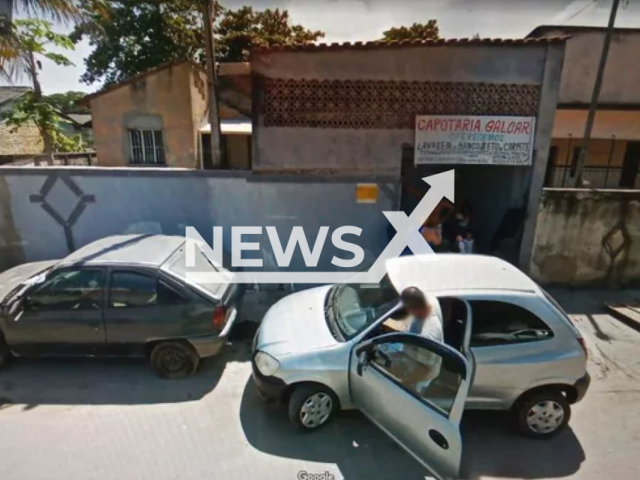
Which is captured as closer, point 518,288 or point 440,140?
point 518,288

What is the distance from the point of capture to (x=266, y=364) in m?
3.66

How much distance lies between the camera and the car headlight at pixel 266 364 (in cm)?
358

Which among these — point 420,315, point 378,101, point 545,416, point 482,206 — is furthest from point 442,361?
point 482,206

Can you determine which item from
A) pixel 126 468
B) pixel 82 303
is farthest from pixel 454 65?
pixel 126 468

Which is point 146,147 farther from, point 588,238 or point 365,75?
point 588,238

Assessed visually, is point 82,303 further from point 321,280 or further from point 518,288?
point 518,288

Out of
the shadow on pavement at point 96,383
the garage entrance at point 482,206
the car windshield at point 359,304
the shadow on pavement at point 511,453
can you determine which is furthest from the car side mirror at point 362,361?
the garage entrance at point 482,206

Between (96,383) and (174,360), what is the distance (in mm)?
913

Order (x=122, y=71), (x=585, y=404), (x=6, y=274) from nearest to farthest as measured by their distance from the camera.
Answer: (x=585, y=404) < (x=6, y=274) < (x=122, y=71)

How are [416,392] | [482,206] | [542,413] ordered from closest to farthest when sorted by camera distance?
[416,392] < [542,413] < [482,206]

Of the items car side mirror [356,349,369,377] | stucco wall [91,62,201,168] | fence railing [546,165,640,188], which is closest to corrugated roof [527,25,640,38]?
fence railing [546,165,640,188]

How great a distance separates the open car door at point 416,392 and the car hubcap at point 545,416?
106 cm

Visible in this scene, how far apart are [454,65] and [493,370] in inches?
207

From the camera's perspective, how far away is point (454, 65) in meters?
6.43
